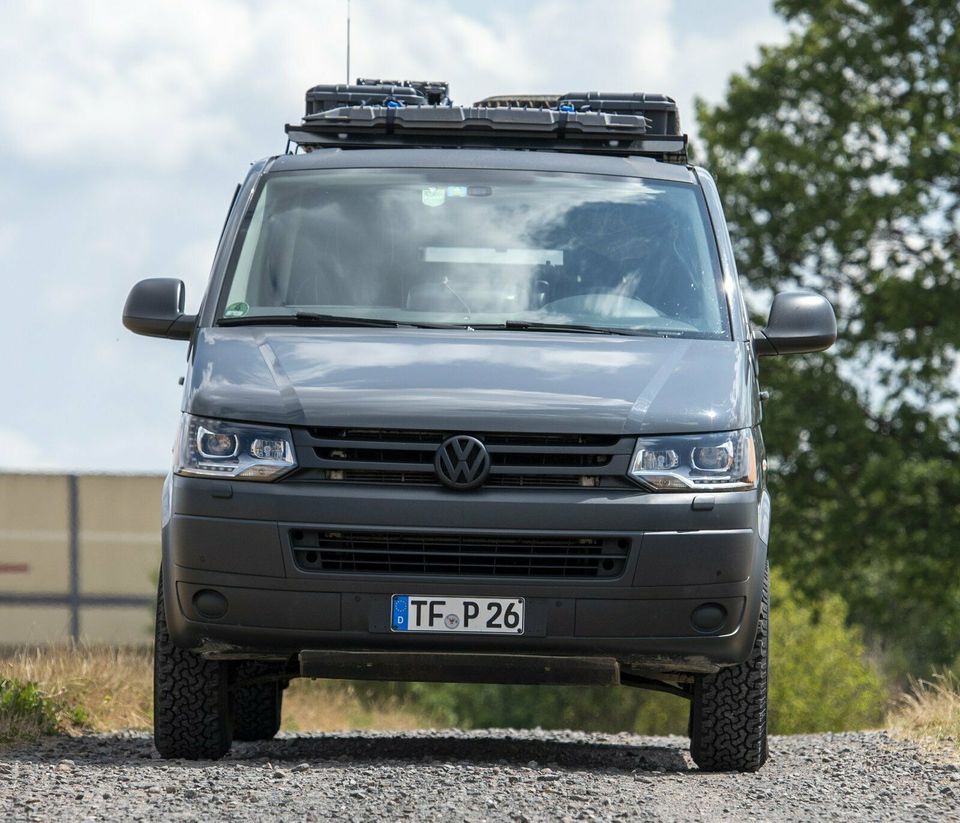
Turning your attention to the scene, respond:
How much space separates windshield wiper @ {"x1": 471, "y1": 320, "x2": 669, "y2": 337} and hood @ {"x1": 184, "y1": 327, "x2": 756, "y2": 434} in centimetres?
6

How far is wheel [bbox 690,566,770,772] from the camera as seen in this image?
684 centimetres

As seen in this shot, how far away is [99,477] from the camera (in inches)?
1264

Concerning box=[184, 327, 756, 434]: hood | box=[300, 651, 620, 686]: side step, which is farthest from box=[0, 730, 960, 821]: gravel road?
box=[184, 327, 756, 434]: hood

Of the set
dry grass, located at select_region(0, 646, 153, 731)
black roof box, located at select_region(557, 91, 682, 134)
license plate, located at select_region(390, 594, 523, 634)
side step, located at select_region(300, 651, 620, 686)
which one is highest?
black roof box, located at select_region(557, 91, 682, 134)

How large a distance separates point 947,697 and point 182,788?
4.99 meters

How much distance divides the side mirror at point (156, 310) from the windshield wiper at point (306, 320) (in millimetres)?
357

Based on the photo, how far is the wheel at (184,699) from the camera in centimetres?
676

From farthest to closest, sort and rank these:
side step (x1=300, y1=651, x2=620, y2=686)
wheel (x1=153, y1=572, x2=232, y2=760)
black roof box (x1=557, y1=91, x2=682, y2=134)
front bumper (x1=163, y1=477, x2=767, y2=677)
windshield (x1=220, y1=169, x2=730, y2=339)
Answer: black roof box (x1=557, y1=91, x2=682, y2=134), windshield (x1=220, y1=169, x2=730, y2=339), wheel (x1=153, y1=572, x2=232, y2=760), side step (x1=300, y1=651, x2=620, y2=686), front bumper (x1=163, y1=477, x2=767, y2=677)

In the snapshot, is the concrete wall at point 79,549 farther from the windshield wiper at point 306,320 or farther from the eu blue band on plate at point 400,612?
the eu blue band on plate at point 400,612

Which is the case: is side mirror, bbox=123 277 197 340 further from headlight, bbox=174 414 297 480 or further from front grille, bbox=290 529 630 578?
front grille, bbox=290 529 630 578

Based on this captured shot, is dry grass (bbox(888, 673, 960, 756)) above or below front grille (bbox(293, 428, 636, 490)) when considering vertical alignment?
below

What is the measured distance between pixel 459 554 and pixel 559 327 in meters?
1.13

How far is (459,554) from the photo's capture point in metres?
6.17

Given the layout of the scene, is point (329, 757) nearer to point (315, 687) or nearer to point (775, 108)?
point (315, 687)
